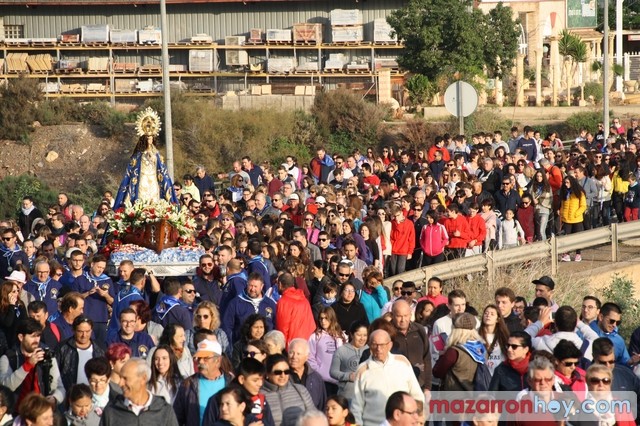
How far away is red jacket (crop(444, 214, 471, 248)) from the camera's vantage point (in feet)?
71.3

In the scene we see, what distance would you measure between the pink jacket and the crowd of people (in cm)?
2

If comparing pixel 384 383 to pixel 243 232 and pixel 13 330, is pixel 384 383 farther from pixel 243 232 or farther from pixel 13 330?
pixel 243 232

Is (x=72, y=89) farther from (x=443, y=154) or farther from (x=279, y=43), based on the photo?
(x=443, y=154)

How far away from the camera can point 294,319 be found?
1472 cm

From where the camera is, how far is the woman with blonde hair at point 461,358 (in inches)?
500

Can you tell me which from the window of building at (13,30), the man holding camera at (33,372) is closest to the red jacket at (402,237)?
the man holding camera at (33,372)

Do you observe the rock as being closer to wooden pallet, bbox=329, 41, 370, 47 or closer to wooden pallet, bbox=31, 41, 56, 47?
wooden pallet, bbox=31, 41, 56, 47

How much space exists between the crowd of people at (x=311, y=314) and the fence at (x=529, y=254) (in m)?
0.40

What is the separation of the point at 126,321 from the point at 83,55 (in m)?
42.2

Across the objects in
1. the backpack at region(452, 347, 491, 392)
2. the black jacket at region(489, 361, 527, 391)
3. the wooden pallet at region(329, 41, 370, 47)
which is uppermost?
the wooden pallet at region(329, 41, 370, 47)

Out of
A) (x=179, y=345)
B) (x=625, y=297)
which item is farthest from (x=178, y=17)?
(x=179, y=345)

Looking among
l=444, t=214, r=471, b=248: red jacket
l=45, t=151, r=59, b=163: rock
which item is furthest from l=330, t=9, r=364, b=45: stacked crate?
l=444, t=214, r=471, b=248: red jacket

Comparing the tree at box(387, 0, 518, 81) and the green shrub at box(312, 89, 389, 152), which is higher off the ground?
the tree at box(387, 0, 518, 81)

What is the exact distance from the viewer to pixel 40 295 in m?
16.7
